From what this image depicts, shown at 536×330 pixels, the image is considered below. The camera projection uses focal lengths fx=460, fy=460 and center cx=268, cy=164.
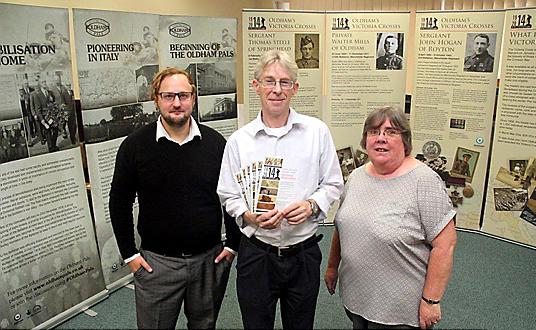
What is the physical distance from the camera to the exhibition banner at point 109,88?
2951 mm

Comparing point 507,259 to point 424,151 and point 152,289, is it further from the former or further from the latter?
point 152,289

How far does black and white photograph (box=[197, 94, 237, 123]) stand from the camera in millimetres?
Result: 3697

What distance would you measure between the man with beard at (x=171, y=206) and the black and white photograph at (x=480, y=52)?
3.08 m

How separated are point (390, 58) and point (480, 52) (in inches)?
30.5

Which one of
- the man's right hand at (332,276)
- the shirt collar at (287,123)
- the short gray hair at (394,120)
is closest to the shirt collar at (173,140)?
the shirt collar at (287,123)

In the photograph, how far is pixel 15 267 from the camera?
103 inches

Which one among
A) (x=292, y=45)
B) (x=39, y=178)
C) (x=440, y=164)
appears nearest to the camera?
(x=39, y=178)

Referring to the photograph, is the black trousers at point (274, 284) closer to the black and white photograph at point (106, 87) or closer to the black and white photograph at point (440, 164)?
the black and white photograph at point (106, 87)

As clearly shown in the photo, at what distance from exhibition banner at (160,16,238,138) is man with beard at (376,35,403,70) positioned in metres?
1.43

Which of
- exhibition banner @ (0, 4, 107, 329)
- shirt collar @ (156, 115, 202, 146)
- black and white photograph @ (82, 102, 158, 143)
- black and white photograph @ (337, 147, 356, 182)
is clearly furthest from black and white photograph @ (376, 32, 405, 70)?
shirt collar @ (156, 115, 202, 146)

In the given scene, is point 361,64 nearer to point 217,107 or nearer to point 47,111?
point 217,107

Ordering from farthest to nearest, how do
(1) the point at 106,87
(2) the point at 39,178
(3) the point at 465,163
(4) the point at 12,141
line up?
(3) the point at 465,163, (1) the point at 106,87, (2) the point at 39,178, (4) the point at 12,141

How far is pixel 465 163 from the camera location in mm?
4367

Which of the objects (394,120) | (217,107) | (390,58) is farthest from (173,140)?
(390,58)
